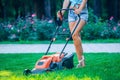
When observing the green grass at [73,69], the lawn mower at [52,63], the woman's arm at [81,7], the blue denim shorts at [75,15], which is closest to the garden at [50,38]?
the green grass at [73,69]

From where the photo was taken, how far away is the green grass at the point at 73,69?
7.61 metres

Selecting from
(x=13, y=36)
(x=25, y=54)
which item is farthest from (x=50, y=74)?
(x=13, y=36)

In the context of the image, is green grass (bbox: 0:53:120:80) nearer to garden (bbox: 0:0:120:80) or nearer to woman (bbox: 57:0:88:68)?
garden (bbox: 0:0:120:80)

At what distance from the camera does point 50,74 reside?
7797 millimetres

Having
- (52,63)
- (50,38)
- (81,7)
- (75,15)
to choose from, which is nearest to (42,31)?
(50,38)

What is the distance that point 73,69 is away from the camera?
28.0ft

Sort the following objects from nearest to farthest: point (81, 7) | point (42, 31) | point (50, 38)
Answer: point (81, 7) < point (50, 38) < point (42, 31)

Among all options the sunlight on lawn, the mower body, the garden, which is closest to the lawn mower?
the mower body

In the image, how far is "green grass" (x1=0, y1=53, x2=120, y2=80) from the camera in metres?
7.61

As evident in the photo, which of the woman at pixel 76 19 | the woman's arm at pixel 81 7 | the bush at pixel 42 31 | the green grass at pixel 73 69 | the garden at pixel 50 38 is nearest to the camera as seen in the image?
the green grass at pixel 73 69

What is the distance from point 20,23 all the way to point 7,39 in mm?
938

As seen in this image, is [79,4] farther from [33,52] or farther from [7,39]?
[7,39]

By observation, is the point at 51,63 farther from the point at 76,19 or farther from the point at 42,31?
the point at 42,31

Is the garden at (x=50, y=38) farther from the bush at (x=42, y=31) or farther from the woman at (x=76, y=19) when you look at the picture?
the woman at (x=76, y=19)
